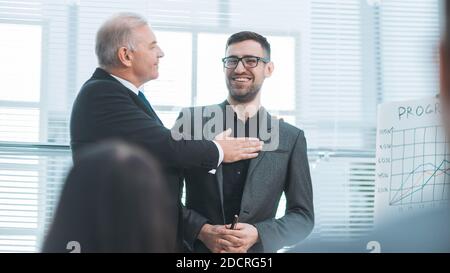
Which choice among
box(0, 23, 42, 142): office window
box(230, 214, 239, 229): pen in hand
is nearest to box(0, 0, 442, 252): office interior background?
box(0, 23, 42, 142): office window

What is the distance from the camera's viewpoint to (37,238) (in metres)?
1.56

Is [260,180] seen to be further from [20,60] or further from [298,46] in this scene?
[20,60]

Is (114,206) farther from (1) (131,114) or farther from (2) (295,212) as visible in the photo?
(2) (295,212)

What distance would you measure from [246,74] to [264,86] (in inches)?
2.1

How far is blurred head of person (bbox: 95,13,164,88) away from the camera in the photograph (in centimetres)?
159

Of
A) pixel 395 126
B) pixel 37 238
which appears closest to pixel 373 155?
pixel 395 126

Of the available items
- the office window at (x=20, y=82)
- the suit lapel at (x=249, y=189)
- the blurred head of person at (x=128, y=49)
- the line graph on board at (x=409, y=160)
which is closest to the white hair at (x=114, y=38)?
the blurred head of person at (x=128, y=49)

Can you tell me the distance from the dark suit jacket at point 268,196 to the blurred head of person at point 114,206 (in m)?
0.07

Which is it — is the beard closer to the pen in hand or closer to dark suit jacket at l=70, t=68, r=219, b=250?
dark suit jacket at l=70, t=68, r=219, b=250

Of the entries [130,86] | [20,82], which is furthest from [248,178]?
[20,82]

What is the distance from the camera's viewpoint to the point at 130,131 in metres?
1.56

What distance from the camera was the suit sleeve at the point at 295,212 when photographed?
1.58m

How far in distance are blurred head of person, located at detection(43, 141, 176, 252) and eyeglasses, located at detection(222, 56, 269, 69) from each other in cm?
30

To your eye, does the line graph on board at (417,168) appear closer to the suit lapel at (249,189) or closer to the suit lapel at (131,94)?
the suit lapel at (249,189)
